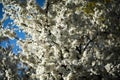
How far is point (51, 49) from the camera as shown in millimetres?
11453

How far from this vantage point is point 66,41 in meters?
11.0

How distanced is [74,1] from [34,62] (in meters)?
3.23

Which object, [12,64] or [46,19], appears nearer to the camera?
[46,19]

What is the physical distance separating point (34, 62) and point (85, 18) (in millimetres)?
2991

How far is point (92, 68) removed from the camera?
37.4 ft

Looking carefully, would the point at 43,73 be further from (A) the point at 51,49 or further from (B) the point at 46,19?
(B) the point at 46,19

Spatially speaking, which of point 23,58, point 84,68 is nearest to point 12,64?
point 23,58

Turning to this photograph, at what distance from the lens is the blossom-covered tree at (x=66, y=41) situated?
1109 cm

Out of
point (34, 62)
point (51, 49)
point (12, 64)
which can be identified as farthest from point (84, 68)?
point (12, 64)

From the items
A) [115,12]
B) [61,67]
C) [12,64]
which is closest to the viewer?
[61,67]

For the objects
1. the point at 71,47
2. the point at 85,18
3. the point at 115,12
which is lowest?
the point at 71,47

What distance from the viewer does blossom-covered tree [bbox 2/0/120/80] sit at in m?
11.1

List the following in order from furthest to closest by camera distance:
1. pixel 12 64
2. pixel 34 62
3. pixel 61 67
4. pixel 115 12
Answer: pixel 12 64 < pixel 115 12 < pixel 34 62 < pixel 61 67

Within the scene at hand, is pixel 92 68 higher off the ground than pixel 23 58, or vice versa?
pixel 23 58
